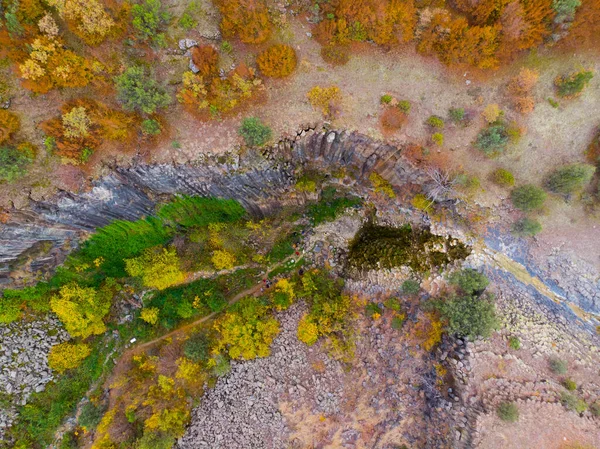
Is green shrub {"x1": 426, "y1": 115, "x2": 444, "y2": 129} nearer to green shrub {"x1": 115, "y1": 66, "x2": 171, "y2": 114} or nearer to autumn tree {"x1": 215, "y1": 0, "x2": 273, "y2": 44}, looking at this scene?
autumn tree {"x1": 215, "y1": 0, "x2": 273, "y2": 44}

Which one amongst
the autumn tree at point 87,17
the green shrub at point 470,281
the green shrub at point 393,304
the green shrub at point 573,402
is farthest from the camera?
the green shrub at point 393,304

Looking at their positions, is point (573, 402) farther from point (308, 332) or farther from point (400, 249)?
point (308, 332)

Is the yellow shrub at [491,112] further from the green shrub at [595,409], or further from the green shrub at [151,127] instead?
the green shrub at [151,127]

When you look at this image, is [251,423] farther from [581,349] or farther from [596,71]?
[596,71]

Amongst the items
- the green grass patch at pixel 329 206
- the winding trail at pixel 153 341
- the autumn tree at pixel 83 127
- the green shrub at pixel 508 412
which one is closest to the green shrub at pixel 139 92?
the autumn tree at pixel 83 127

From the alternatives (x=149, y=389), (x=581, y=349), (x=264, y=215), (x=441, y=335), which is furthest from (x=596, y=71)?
(x=149, y=389)

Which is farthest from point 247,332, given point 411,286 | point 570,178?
point 570,178

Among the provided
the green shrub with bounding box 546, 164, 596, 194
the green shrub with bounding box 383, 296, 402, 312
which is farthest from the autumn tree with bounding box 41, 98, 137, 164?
the green shrub with bounding box 546, 164, 596, 194
